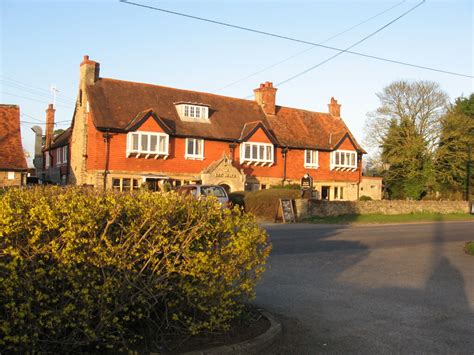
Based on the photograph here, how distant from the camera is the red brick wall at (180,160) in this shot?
119 ft

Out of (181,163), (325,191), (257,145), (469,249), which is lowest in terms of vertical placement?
(469,249)

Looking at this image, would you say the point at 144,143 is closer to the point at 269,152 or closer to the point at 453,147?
the point at 269,152

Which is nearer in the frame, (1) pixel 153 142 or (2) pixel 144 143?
(2) pixel 144 143

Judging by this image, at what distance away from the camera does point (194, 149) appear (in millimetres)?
39625

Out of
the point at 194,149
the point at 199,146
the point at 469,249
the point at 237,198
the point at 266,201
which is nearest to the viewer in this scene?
the point at 469,249

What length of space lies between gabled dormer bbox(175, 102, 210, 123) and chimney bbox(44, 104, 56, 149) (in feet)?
54.9

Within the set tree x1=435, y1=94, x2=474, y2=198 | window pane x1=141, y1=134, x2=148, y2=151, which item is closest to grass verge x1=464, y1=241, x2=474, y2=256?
window pane x1=141, y1=134, x2=148, y2=151

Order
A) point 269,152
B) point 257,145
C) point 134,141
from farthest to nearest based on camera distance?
point 269,152 < point 257,145 < point 134,141

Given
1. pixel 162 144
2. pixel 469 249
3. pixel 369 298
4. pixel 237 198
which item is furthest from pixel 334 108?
pixel 369 298

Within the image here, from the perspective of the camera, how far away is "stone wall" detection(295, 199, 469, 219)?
3130cm

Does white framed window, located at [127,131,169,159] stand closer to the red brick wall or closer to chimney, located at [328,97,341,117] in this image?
the red brick wall

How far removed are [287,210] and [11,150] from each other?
59.6ft

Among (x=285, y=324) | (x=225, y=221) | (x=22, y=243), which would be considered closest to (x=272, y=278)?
(x=285, y=324)

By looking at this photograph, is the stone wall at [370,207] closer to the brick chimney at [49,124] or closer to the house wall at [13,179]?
the house wall at [13,179]
